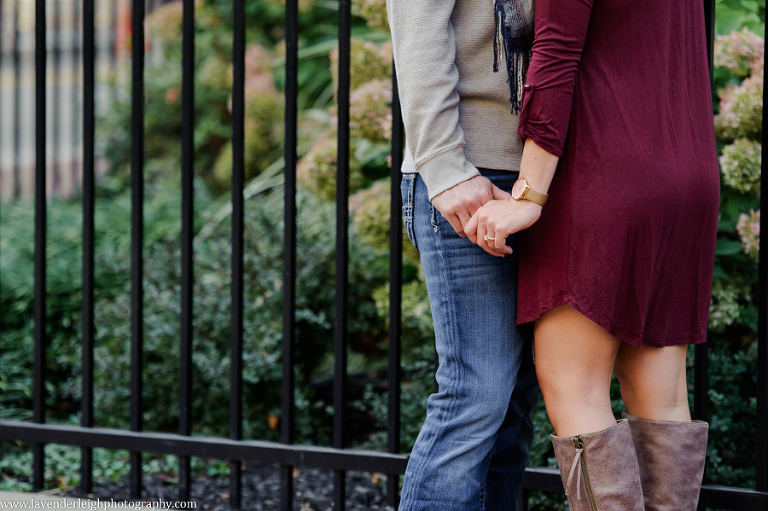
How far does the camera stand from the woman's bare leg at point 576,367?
1.27 metres

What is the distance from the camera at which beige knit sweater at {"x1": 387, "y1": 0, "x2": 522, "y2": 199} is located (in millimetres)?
1262

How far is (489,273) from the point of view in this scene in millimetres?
1351

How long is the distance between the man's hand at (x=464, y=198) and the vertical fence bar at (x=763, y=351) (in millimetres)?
815

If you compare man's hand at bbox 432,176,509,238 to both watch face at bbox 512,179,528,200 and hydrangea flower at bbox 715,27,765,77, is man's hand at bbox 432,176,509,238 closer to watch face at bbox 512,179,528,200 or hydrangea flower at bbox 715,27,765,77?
watch face at bbox 512,179,528,200

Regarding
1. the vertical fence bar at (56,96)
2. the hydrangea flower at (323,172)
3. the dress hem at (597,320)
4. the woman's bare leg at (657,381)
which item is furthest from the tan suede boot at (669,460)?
the vertical fence bar at (56,96)

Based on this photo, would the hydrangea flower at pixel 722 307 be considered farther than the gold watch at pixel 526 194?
Yes

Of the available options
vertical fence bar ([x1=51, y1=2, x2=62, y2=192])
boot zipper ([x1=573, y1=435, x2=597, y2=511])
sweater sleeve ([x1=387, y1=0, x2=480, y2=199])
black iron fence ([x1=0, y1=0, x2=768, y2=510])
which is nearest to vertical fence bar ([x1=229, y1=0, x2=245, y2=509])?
black iron fence ([x1=0, y1=0, x2=768, y2=510])

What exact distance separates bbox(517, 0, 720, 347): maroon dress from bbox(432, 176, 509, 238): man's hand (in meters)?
0.11

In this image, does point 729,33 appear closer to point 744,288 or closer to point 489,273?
point 744,288

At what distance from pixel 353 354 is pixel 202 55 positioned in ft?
8.31

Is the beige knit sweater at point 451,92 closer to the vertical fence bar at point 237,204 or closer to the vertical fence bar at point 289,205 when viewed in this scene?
the vertical fence bar at point 289,205

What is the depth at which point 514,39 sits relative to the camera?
1.28 m

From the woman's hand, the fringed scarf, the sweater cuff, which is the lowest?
the woman's hand

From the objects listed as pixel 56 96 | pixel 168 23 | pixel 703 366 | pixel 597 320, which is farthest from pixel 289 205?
pixel 56 96
